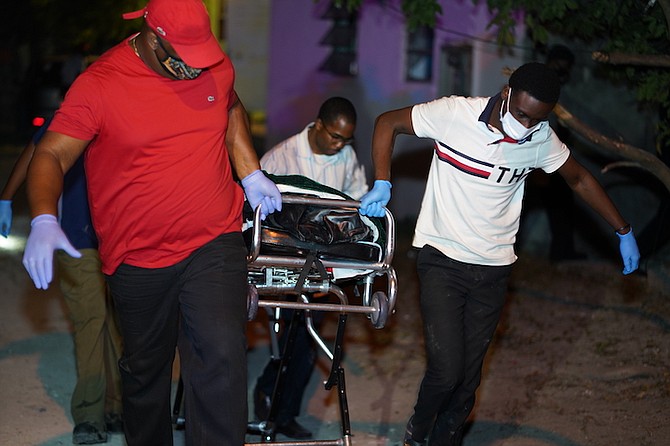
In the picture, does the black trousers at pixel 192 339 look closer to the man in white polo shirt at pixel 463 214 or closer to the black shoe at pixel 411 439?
the man in white polo shirt at pixel 463 214

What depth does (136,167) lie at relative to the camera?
386cm

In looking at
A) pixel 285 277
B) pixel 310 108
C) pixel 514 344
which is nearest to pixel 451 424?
pixel 285 277

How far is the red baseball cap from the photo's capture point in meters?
3.72

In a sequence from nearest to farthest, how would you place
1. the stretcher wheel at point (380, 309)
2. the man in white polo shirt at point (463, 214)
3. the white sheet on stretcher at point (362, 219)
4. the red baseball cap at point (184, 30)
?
1. the red baseball cap at point (184, 30)
2. the stretcher wheel at point (380, 309)
3. the white sheet on stretcher at point (362, 219)
4. the man in white polo shirt at point (463, 214)

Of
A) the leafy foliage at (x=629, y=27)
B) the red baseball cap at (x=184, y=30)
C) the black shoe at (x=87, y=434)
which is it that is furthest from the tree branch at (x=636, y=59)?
the black shoe at (x=87, y=434)

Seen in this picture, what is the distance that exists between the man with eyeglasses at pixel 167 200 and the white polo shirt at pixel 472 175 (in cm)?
92

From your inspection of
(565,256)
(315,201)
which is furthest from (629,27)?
(565,256)

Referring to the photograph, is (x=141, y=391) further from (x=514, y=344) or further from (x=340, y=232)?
(x=514, y=344)

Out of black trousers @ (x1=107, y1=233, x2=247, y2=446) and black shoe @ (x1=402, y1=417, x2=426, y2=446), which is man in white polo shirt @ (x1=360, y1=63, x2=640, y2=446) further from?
black trousers @ (x1=107, y1=233, x2=247, y2=446)

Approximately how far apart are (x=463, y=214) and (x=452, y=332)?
0.57m

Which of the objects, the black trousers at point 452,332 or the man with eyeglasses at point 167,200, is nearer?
the man with eyeglasses at point 167,200

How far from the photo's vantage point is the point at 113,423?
5.55 metres

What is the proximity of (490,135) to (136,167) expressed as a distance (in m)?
1.70

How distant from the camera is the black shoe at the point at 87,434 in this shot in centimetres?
528
